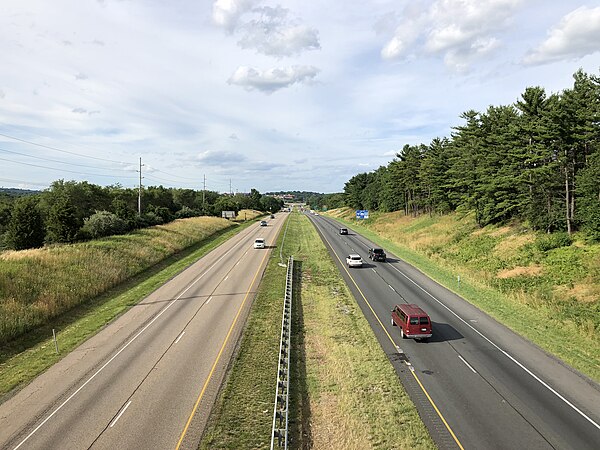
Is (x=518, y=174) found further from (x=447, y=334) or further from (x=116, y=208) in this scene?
(x=116, y=208)

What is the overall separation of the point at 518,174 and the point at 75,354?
162 feet

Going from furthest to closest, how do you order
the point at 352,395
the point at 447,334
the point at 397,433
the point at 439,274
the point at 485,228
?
the point at 485,228, the point at 439,274, the point at 447,334, the point at 352,395, the point at 397,433

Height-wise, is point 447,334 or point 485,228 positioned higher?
point 485,228

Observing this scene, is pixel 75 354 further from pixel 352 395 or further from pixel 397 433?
pixel 397 433

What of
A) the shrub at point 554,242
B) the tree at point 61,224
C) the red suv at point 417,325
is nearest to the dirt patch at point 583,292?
the shrub at point 554,242

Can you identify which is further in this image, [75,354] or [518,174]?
[518,174]

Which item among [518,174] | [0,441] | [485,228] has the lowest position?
[0,441]

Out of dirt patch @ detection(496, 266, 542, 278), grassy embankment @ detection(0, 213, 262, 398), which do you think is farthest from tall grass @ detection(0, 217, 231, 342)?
dirt patch @ detection(496, 266, 542, 278)

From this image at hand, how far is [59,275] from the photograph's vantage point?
33.2 meters

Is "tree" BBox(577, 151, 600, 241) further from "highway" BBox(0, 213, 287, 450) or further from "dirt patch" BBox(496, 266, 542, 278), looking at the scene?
"highway" BBox(0, 213, 287, 450)

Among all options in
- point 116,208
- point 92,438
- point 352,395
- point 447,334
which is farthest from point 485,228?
point 116,208

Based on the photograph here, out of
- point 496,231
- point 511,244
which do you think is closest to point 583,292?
point 511,244

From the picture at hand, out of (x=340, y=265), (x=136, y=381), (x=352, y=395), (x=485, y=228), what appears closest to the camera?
(x=352, y=395)

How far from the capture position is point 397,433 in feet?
46.3
